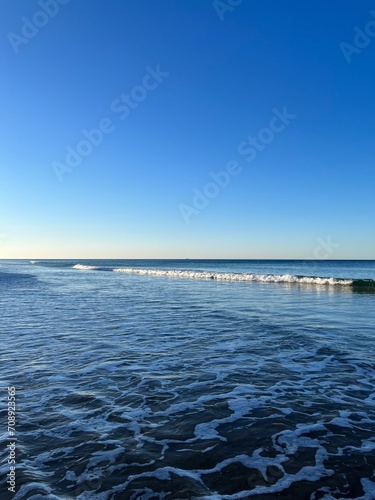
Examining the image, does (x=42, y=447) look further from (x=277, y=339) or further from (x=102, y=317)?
(x=102, y=317)

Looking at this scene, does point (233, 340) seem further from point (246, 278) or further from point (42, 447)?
point (246, 278)

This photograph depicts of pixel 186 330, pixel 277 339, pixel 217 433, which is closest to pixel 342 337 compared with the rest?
pixel 277 339

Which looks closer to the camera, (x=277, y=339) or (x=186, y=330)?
(x=277, y=339)

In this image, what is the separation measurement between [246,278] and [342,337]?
30526mm

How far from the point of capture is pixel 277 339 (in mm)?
11172

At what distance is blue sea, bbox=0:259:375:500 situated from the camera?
13.5ft

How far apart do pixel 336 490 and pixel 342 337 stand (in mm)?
8141

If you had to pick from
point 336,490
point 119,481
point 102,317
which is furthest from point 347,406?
point 102,317

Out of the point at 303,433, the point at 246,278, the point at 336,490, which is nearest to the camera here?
the point at 336,490

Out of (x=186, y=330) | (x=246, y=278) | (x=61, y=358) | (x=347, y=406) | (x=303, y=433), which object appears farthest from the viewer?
(x=246, y=278)

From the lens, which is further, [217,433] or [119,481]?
[217,433]

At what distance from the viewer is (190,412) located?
5.90 m

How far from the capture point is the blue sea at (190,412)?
4.11 metres

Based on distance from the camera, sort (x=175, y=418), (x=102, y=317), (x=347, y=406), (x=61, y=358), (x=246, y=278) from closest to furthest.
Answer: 1. (x=175, y=418)
2. (x=347, y=406)
3. (x=61, y=358)
4. (x=102, y=317)
5. (x=246, y=278)
